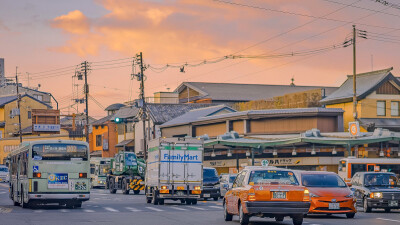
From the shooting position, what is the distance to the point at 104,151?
10162cm

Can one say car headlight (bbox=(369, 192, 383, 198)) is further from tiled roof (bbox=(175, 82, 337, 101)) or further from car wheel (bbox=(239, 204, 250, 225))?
tiled roof (bbox=(175, 82, 337, 101))

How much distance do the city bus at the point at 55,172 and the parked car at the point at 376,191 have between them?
11.5 meters

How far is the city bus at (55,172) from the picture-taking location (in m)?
28.9

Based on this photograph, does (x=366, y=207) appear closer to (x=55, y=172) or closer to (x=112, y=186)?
(x=55, y=172)

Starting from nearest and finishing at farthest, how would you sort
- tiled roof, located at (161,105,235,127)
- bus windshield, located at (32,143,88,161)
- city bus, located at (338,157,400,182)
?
1. bus windshield, located at (32,143,88,161)
2. city bus, located at (338,157,400,182)
3. tiled roof, located at (161,105,235,127)

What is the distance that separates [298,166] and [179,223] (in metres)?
41.5

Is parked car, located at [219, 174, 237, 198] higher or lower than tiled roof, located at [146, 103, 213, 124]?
lower

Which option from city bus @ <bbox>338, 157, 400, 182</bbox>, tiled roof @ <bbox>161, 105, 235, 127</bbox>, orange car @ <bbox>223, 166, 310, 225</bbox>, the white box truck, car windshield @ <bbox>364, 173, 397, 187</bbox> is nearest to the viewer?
orange car @ <bbox>223, 166, 310, 225</bbox>

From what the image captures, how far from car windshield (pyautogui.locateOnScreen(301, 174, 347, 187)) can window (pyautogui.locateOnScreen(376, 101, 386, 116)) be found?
4356 centimetres

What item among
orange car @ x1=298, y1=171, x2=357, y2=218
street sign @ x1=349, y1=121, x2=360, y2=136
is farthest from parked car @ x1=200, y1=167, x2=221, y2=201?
street sign @ x1=349, y1=121, x2=360, y2=136

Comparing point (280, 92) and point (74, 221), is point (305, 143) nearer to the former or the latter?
point (74, 221)

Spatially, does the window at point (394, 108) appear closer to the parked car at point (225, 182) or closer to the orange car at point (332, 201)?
the parked car at point (225, 182)

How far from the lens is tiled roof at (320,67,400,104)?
65.8m

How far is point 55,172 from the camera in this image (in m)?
29.1
